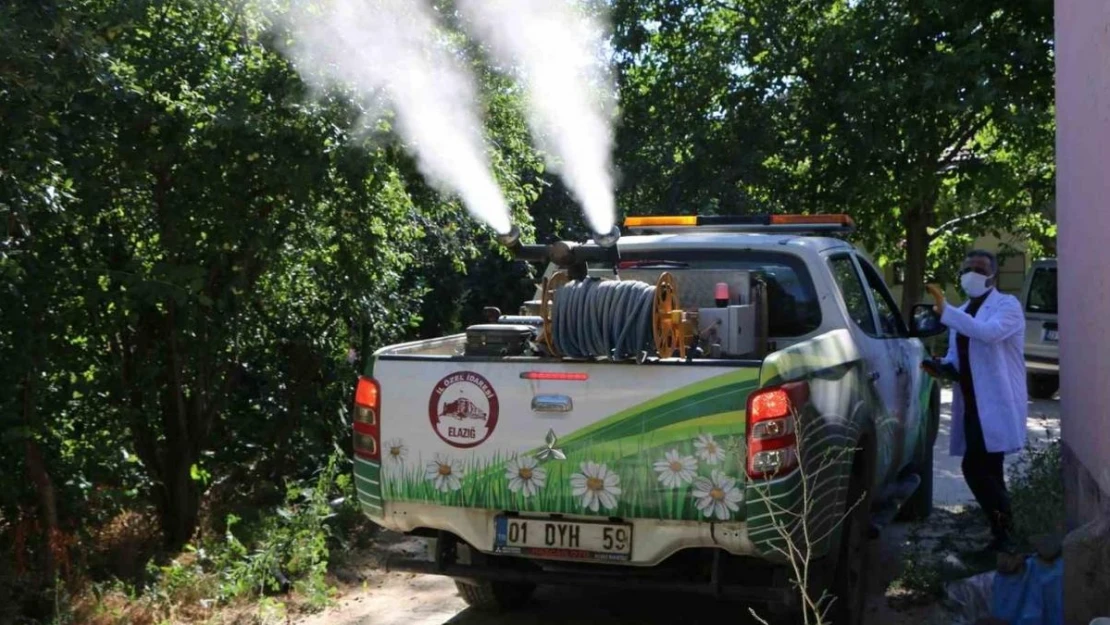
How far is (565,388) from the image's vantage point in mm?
5180

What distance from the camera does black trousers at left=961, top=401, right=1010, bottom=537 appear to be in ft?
23.0

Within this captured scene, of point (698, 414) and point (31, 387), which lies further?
point (31, 387)

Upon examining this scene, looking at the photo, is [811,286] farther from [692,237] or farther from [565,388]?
[565,388]

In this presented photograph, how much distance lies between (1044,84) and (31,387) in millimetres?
8333

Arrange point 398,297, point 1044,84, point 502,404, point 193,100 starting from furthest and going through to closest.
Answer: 1. point 1044,84
2. point 398,297
3. point 193,100
4. point 502,404

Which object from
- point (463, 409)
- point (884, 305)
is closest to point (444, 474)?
point (463, 409)

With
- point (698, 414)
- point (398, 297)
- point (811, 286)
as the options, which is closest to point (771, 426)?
point (698, 414)

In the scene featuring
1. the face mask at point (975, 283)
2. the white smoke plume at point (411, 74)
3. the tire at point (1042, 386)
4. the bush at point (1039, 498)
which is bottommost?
the bush at point (1039, 498)

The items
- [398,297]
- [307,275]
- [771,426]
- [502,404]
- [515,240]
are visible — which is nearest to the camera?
[771,426]

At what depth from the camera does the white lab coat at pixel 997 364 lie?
6816 millimetres

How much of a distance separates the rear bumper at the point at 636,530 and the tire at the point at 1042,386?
41.1 feet

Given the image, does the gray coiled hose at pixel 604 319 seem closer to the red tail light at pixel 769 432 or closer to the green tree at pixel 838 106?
the red tail light at pixel 769 432

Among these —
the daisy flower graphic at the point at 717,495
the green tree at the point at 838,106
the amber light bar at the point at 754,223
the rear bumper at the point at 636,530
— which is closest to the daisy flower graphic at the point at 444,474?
the rear bumper at the point at 636,530

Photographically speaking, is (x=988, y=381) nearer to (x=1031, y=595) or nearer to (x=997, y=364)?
(x=997, y=364)
